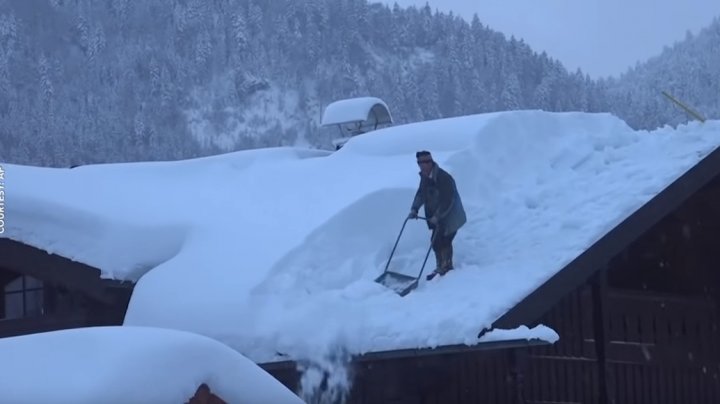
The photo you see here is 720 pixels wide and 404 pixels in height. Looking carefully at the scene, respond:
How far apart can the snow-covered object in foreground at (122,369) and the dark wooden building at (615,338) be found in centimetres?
467

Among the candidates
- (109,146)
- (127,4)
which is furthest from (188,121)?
(109,146)

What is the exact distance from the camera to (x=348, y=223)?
12.7 m

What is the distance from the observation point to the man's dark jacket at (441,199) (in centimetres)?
1191

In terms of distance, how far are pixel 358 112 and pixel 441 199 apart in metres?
7.03

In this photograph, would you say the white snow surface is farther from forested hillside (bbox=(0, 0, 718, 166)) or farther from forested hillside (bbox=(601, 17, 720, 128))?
forested hillside (bbox=(0, 0, 718, 166))

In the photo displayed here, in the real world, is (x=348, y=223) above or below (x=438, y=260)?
above

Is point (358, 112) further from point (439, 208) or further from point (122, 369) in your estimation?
point (122, 369)

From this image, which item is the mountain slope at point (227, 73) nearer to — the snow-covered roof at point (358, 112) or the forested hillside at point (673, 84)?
the forested hillside at point (673, 84)

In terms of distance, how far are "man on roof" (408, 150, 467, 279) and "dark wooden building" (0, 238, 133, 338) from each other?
3358 millimetres

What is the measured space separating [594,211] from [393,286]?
7.58 ft

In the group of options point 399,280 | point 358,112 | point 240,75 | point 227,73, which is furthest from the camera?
point 227,73

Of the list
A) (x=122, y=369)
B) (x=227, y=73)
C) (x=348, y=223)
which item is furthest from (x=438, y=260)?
(x=227, y=73)

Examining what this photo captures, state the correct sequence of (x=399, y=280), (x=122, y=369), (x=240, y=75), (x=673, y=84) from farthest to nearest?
(x=240, y=75) < (x=673, y=84) < (x=399, y=280) < (x=122, y=369)

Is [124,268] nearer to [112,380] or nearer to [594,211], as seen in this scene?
[594,211]
